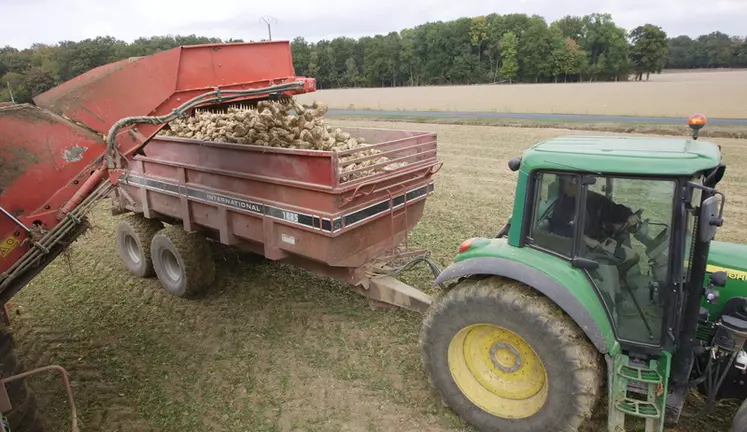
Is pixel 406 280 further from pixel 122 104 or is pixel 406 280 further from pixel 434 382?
pixel 122 104

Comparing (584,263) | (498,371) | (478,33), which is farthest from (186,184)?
(478,33)

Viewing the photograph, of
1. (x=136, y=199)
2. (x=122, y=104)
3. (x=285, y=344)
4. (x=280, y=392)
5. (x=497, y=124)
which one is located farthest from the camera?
(x=497, y=124)

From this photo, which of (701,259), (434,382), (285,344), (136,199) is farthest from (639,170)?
(136,199)

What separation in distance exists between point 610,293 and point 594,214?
0.49m

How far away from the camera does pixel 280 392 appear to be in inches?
149

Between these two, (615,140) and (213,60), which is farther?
(213,60)

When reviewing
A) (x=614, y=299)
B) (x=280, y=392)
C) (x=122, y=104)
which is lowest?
(x=280, y=392)

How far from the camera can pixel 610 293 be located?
2836 mm

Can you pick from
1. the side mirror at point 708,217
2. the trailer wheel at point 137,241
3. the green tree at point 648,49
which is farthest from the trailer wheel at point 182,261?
the green tree at point 648,49

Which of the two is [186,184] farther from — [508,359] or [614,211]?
[614,211]

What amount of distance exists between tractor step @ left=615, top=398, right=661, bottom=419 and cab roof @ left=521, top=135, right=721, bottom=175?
130 centimetres

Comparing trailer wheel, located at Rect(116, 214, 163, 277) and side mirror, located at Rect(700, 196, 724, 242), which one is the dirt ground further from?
side mirror, located at Rect(700, 196, 724, 242)

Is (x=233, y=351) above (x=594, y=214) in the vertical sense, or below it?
below

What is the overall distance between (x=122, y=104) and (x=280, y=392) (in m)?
2.38
